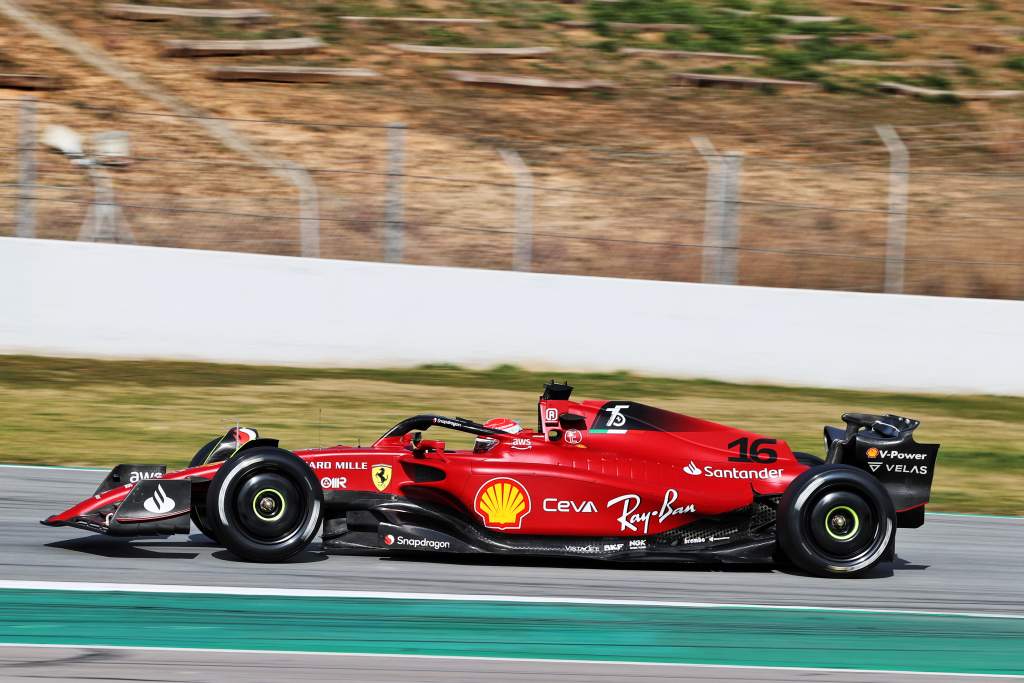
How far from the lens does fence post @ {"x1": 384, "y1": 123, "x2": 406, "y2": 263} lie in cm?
1375

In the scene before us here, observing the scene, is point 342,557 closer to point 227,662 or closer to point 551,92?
point 227,662

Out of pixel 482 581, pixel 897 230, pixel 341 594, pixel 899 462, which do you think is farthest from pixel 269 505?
pixel 897 230

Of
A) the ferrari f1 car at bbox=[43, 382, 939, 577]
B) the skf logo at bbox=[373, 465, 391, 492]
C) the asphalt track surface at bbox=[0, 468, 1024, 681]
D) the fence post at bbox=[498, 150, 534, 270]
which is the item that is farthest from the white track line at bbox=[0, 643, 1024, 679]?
the fence post at bbox=[498, 150, 534, 270]

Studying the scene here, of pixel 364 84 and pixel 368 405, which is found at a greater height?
pixel 364 84

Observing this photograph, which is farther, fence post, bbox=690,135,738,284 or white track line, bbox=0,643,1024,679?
fence post, bbox=690,135,738,284

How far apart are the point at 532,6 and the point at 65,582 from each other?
66.6ft

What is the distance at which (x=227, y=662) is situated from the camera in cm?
506

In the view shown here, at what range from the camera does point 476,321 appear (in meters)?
14.0

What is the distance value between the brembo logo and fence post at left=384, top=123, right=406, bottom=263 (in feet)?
25.1

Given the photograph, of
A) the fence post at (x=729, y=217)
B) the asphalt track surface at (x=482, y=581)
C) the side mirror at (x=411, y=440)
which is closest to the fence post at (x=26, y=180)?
the asphalt track surface at (x=482, y=581)

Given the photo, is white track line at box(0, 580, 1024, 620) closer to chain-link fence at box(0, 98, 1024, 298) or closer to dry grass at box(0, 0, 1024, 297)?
dry grass at box(0, 0, 1024, 297)

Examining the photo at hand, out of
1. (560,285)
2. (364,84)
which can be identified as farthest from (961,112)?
(560,285)

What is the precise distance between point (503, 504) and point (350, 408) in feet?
18.8

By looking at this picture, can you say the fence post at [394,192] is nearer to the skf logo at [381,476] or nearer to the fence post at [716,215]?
the fence post at [716,215]
